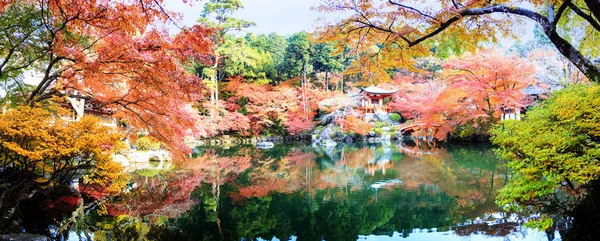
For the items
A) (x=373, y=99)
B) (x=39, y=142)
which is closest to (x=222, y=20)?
(x=373, y=99)

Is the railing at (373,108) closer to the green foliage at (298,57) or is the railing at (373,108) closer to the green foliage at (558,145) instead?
the green foliage at (298,57)

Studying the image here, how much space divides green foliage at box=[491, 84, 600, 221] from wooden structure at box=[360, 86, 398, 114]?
1987cm

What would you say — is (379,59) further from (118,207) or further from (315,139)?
(315,139)

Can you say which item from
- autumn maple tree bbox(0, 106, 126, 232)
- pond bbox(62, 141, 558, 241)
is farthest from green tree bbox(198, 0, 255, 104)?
autumn maple tree bbox(0, 106, 126, 232)

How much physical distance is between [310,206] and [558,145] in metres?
4.00

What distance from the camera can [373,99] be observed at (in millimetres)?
24422

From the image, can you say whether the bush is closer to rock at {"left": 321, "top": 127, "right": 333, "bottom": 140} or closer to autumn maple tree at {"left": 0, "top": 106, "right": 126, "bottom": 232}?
rock at {"left": 321, "top": 127, "right": 333, "bottom": 140}

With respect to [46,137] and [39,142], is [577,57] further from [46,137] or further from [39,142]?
[39,142]

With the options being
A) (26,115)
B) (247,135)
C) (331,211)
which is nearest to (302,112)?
(247,135)

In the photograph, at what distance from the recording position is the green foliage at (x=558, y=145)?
3033 mm

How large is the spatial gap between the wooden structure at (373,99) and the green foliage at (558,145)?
65.2 feet

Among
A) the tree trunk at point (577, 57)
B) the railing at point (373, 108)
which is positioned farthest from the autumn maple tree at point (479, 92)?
the tree trunk at point (577, 57)

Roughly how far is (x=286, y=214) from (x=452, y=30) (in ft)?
13.2

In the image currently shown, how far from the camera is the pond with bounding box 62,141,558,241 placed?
472 centimetres
